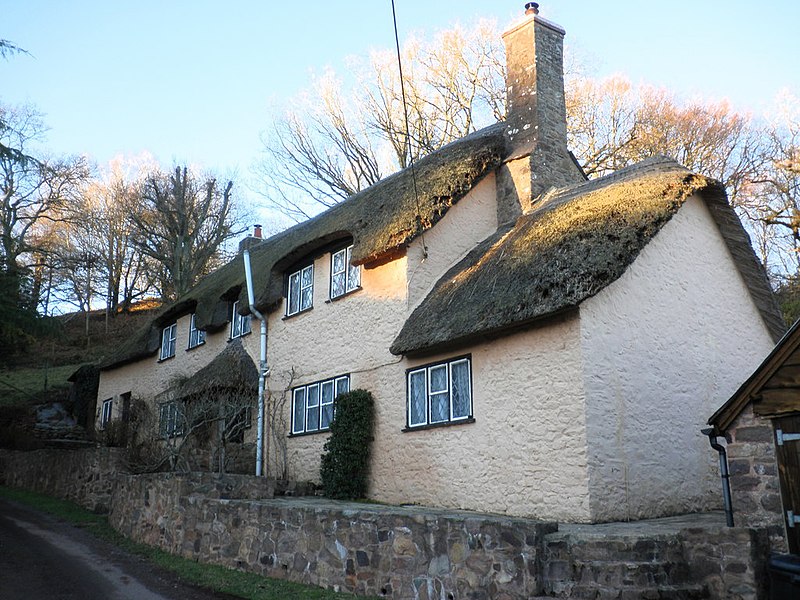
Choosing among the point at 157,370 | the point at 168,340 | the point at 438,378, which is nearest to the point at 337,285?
the point at 438,378

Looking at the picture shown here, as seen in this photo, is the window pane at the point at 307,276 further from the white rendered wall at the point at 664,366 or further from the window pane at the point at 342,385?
the white rendered wall at the point at 664,366

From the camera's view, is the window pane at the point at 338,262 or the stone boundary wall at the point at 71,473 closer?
the stone boundary wall at the point at 71,473

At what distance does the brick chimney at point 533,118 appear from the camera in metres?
15.6

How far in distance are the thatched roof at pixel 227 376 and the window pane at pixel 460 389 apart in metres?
6.83

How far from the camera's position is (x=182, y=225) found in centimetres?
3519

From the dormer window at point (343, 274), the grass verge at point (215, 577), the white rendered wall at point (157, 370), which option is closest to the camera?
the grass verge at point (215, 577)

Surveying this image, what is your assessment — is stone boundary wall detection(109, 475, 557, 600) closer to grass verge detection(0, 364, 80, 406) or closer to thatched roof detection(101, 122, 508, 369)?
thatched roof detection(101, 122, 508, 369)

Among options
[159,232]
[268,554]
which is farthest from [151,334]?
[268,554]

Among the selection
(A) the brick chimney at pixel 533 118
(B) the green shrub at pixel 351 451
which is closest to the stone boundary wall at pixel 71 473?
(B) the green shrub at pixel 351 451

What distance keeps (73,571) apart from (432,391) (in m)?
6.44

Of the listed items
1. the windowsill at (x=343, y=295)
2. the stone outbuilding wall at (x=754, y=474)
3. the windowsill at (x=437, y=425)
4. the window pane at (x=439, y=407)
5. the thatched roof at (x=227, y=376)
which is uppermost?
the windowsill at (x=343, y=295)

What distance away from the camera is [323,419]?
16250mm

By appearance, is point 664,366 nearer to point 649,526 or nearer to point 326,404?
point 649,526

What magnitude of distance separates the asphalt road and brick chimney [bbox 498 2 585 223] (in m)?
9.76
